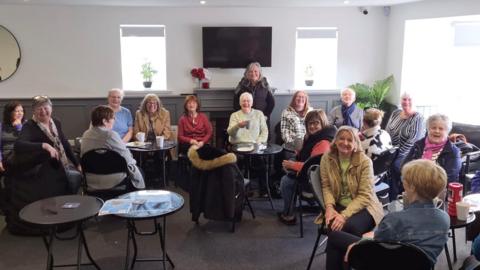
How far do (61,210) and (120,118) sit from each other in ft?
8.17

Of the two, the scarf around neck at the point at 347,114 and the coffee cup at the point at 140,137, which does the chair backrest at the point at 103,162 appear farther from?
the scarf around neck at the point at 347,114

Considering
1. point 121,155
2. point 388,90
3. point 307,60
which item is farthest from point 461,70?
point 121,155

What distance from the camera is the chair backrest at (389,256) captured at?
6.07 feet

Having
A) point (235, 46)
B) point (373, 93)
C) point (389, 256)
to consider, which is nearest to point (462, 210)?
point (389, 256)

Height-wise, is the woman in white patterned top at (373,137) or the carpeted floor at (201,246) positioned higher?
the woman in white patterned top at (373,137)

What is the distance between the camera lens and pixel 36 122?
3.87m

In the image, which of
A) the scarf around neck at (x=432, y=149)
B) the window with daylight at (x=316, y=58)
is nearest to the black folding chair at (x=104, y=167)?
the scarf around neck at (x=432, y=149)

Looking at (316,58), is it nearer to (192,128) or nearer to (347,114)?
(347,114)

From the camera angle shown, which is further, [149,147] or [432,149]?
[149,147]

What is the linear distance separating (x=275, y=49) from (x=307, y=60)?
0.56m

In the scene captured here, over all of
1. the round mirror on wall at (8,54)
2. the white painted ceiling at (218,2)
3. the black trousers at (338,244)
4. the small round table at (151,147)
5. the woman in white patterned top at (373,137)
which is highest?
the white painted ceiling at (218,2)

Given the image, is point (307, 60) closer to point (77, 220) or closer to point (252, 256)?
point (252, 256)

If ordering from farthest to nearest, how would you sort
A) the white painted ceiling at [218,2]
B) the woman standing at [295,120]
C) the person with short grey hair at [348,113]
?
1. the white painted ceiling at [218,2]
2. the person with short grey hair at [348,113]
3. the woman standing at [295,120]

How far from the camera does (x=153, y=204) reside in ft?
8.99
